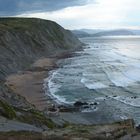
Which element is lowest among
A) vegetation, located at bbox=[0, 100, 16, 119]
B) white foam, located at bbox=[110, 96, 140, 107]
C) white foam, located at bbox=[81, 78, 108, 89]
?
white foam, located at bbox=[81, 78, 108, 89]

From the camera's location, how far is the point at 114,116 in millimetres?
31844

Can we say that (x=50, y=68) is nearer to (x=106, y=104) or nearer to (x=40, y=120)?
(x=106, y=104)

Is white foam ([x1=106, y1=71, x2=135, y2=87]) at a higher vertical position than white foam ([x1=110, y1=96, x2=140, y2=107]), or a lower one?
lower

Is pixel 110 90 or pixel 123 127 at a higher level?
pixel 123 127

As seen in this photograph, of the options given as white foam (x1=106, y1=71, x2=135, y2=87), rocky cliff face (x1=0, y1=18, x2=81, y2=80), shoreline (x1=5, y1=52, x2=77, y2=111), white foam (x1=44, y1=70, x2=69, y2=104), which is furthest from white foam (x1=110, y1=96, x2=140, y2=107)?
rocky cliff face (x1=0, y1=18, x2=81, y2=80)

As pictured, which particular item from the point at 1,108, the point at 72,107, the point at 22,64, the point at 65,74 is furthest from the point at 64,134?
the point at 22,64

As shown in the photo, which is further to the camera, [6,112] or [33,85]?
[33,85]

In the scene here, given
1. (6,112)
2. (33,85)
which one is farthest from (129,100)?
(6,112)

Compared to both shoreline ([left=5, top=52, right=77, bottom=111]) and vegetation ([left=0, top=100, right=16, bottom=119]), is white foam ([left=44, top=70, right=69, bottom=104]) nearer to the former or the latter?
shoreline ([left=5, top=52, right=77, bottom=111])

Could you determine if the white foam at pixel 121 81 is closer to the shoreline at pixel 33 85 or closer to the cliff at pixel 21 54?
the shoreline at pixel 33 85

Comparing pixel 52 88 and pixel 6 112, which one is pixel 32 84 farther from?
pixel 6 112

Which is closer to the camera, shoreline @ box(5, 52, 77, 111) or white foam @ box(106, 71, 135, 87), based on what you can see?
shoreline @ box(5, 52, 77, 111)

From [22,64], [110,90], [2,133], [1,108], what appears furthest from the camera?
[22,64]

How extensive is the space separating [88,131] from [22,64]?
56.1 meters
